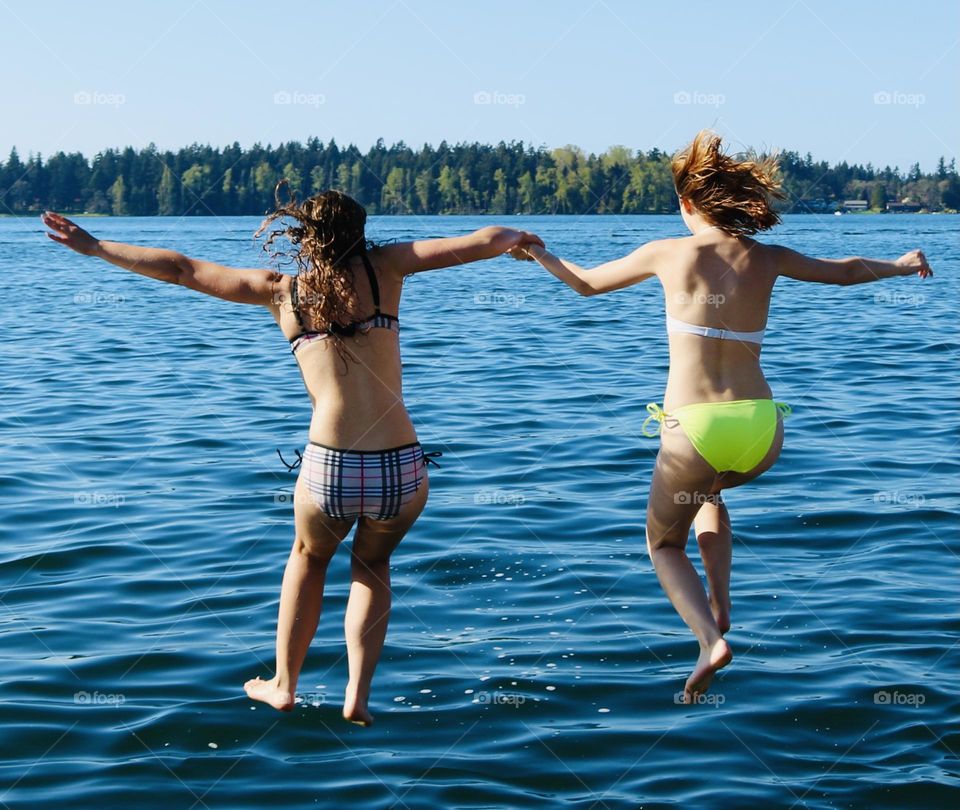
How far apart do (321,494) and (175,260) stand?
1.14 m

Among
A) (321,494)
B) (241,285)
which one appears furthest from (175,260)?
(321,494)

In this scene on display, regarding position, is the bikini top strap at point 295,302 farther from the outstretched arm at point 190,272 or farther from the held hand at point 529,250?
the held hand at point 529,250

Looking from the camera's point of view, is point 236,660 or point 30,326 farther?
point 30,326

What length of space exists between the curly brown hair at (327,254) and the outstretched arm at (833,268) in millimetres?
1866

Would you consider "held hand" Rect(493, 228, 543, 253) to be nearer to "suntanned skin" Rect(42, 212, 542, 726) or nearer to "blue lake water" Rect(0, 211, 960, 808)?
"suntanned skin" Rect(42, 212, 542, 726)

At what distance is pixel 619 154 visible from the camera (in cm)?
8906

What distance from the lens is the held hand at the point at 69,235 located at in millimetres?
5191

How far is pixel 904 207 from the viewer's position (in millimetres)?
156250

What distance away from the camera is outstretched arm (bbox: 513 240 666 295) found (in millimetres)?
5598

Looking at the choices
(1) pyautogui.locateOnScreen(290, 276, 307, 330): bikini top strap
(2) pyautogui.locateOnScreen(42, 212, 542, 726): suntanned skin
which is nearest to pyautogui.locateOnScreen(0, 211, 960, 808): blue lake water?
(2) pyautogui.locateOnScreen(42, 212, 542, 726): suntanned skin

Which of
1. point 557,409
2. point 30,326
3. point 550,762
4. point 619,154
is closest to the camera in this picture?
point 550,762

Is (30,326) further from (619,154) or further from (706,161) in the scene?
(619,154)

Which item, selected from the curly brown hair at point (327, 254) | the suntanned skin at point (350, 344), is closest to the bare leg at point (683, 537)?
the suntanned skin at point (350, 344)

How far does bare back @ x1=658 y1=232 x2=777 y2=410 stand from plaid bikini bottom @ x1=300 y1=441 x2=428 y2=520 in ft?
4.26
